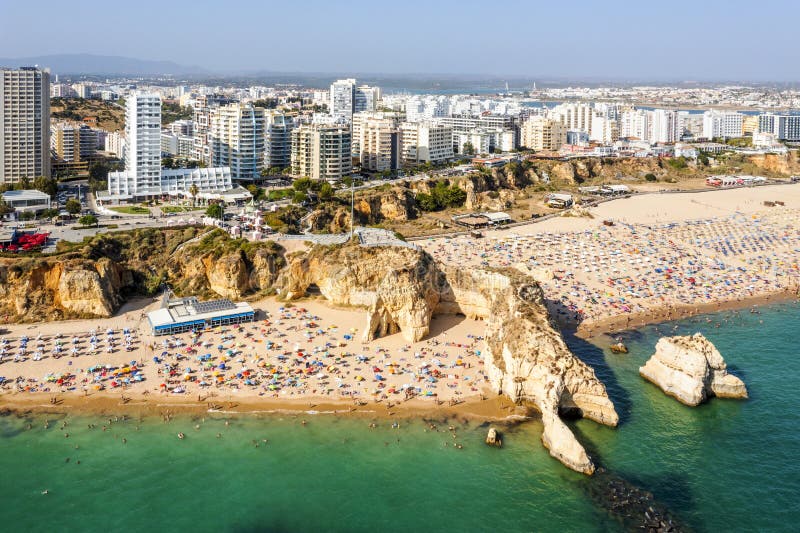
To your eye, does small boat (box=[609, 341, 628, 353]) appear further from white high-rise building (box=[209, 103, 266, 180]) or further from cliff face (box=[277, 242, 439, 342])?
white high-rise building (box=[209, 103, 266, 180])

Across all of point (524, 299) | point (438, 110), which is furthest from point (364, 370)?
point (438, 110)

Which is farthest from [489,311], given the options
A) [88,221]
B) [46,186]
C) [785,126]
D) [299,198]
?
[785,126]

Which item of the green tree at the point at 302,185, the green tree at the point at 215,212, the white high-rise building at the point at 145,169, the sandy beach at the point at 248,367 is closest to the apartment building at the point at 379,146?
the green tree at the point at 302,185

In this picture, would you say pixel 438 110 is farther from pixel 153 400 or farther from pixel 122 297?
pixel 153 400

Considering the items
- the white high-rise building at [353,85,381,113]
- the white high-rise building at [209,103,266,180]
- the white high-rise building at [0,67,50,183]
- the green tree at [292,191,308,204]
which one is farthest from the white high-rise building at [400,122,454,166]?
the white high-rise building at [353,85,381,113]

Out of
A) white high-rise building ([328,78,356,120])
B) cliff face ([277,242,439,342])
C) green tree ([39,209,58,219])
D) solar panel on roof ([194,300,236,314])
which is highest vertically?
white high-rise building ([328,78,356,120])

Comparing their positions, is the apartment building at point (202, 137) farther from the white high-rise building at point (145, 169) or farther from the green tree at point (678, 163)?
the green tree at point (678, 163)
